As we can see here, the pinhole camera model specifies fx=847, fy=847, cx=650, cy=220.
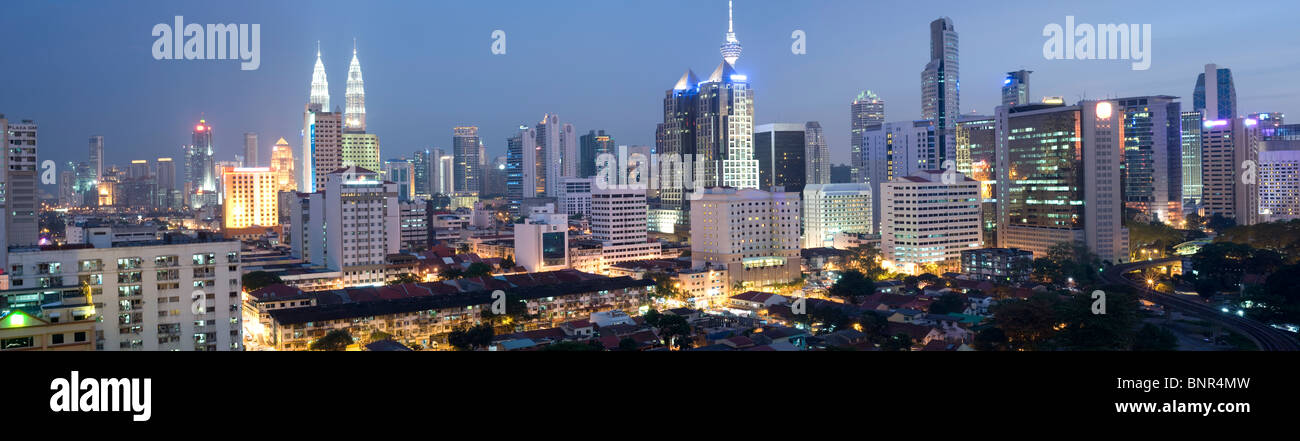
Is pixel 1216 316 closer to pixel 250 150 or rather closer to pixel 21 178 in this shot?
pixel 21 178

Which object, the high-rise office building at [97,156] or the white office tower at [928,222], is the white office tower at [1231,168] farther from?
the high-rise office building at [97,156]

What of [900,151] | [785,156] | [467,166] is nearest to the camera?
[785,156]

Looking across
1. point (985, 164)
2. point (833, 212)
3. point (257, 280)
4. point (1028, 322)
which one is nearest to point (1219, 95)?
point (985, 164)

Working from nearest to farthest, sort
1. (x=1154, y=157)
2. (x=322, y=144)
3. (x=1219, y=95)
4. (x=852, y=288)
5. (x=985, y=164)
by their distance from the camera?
1. (x=852, y=288)
2. (x=985, y=164)
3. (x=1219, y=95)
4. (x=1154, y=157)
5. (x=322, y=144)

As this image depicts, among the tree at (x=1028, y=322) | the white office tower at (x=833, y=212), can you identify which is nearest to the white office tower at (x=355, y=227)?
the tree at (x=1028, y=322)

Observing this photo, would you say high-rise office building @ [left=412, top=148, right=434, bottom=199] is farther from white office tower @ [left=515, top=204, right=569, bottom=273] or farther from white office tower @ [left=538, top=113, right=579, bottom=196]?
white office tower @ [left=515, top=204, right=569, bottom=273]

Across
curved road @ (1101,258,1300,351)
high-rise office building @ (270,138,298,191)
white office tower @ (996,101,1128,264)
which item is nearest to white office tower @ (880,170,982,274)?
white office tower @ (996,101,1128,264)
